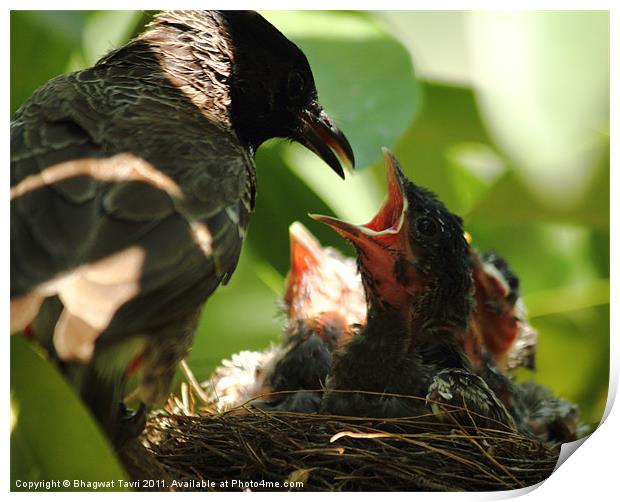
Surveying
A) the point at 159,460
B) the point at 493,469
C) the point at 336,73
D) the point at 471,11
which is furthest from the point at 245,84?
the point at 493,469

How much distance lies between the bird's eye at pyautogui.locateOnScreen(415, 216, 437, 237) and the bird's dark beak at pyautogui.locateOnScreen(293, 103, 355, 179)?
0.29 m

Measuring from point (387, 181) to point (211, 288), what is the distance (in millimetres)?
809

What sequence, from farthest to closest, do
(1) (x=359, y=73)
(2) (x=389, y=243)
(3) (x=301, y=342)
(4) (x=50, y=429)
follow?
(3) (x=301, y=342) < (1) (x=359, y=73) < (2) (x=389, y=243) < (4) (x=50, y=429)

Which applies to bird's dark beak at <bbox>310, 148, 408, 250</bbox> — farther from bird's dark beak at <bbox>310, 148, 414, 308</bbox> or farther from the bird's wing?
the bird's wing

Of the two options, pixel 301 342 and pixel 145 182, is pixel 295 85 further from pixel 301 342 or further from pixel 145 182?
pixel 301 342

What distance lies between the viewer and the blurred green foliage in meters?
2.77

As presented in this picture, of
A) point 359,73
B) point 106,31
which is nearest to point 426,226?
point 359,73

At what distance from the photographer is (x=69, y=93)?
2580 mm

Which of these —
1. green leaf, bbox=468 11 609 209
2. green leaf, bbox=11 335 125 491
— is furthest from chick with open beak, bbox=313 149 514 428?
green leaf, bbox=11 335 125 491

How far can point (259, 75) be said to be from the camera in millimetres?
2832

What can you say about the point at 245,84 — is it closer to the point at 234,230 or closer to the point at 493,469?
the point at 234,230

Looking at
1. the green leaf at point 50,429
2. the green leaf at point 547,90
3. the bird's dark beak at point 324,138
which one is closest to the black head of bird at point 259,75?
the bird's dark beak at point 324,138

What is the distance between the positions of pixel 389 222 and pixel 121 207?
100 cm

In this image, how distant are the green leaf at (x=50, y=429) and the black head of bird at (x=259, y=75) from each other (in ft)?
3.51
